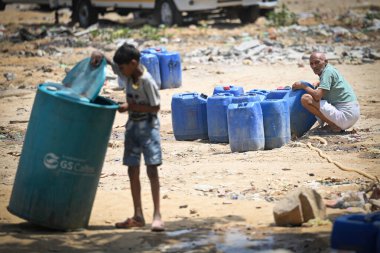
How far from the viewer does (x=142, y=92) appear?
7.54 m

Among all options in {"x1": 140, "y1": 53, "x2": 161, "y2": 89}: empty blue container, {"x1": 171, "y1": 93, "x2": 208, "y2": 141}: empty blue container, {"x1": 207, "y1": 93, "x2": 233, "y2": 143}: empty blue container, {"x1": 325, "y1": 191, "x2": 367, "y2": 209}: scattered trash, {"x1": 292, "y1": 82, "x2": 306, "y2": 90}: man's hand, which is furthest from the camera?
{"x1": 140, "y1": 53, "x2": 161, "y2": 89}: empty blue container

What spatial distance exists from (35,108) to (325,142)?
5.05 m

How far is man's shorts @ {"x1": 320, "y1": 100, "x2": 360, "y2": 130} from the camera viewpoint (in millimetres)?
11828

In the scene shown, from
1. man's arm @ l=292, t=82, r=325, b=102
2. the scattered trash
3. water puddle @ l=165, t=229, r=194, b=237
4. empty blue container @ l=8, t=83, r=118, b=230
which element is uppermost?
empty blue container @ l=8, t=83, r=118, b=230

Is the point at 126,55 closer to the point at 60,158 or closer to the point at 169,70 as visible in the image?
the point at 60,158

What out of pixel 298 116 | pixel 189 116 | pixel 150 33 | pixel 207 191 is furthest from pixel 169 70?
pixel 207 191

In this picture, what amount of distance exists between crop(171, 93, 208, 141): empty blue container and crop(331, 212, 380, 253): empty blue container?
19.4ft

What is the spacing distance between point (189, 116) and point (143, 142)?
4.53m

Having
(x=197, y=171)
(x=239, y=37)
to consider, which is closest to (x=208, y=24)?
(x=239, y=37)

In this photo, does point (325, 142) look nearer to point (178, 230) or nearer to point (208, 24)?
point (178, 230)

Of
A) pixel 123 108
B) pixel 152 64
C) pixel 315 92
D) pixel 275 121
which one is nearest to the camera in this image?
pixel 123 108

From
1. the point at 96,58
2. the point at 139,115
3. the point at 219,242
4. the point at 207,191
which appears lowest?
the point at 207,191

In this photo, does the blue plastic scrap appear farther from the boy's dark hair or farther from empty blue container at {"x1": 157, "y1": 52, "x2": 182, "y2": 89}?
empty blue container at {"x1": 157, "y1": 52, "x2": 182, "y2": 89}

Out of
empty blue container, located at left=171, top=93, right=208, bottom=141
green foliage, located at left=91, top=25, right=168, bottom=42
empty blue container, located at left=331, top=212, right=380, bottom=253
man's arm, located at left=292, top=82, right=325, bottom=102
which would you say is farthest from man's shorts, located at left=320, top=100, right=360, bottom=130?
green foliage, located at left=91, top=25, right=168, bottom=42
